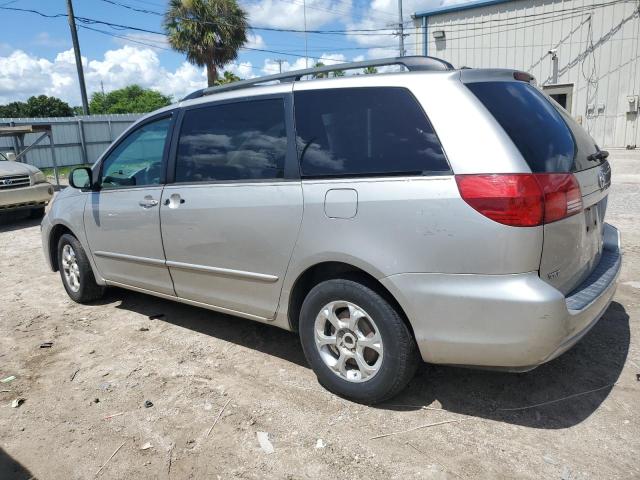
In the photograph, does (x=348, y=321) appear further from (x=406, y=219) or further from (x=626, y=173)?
(x=626, y=173)

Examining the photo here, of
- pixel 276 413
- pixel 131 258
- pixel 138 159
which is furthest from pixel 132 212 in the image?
pixel 276 413

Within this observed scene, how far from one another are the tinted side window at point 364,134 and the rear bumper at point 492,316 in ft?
1.95

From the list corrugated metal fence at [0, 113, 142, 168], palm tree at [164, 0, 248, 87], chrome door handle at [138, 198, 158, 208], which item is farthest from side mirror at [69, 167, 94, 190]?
palm tree at [164, 0, 248, 87]

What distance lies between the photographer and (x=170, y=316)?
4828 millimetres

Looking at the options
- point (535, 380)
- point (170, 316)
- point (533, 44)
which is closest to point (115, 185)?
point (170, 316)

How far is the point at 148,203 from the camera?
407 cm

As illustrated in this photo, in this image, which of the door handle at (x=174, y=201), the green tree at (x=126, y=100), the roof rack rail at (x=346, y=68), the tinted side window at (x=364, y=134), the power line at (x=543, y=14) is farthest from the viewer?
the green tree at (x=126, y=100)

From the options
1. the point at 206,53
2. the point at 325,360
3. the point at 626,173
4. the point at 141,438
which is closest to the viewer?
the point at 141,438

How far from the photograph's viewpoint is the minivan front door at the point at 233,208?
3256 mm

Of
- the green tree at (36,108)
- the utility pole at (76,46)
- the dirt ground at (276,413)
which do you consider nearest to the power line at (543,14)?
the utility pole at (76,46)

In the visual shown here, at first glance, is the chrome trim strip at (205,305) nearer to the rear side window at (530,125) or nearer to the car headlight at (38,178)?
the rear side window at (530,125)

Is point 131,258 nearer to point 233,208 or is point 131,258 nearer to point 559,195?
point 233,208

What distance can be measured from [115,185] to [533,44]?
831 inches

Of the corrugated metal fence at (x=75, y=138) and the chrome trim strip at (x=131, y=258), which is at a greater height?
the corrugated metal fence at (x=75, y=138)
